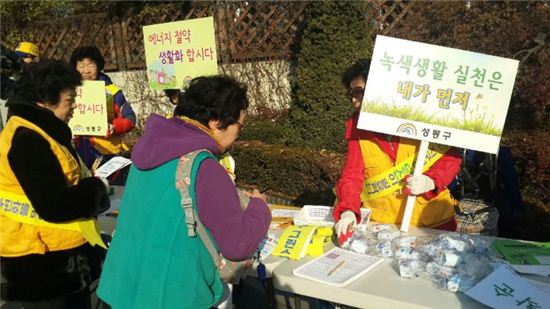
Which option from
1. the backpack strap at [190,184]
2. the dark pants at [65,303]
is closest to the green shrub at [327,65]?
the dark pants at [65,303]

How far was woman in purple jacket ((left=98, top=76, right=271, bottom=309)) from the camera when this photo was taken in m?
1.55

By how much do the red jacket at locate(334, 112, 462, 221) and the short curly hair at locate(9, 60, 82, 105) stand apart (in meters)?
1.49

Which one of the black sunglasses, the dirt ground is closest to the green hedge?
the dirt ground

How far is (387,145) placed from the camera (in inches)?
97.6

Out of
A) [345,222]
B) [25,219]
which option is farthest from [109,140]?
[345,222]

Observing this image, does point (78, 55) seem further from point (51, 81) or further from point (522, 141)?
point (522, 141)

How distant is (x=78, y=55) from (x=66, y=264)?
232cm

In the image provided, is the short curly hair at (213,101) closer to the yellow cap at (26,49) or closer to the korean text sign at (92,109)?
the korean text sign at (92,109)

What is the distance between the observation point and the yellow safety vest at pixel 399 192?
245cm

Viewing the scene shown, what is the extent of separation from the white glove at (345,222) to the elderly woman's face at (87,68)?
9.15ft

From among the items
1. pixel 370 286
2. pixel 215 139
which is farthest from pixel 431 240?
pixel 215 139

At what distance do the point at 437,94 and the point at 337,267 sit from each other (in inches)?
37.9

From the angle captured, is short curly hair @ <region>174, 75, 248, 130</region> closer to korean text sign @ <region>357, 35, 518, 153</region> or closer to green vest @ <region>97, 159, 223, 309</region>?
green vest @ <region>97, 159, 223, 309</region>

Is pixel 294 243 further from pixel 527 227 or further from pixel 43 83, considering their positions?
pixel 527 227
